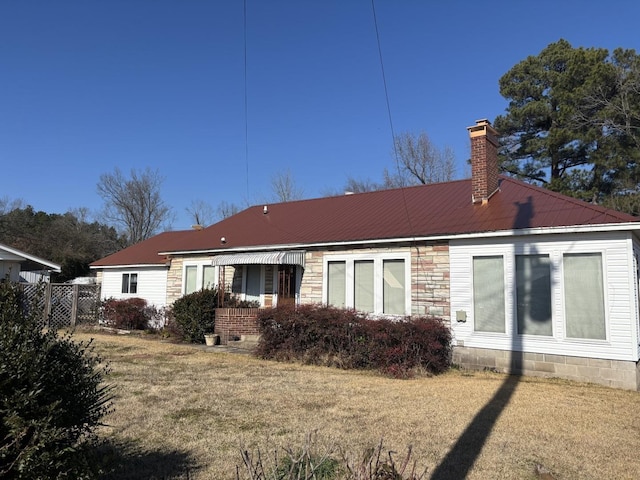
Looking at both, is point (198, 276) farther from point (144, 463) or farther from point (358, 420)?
point (144, 463)

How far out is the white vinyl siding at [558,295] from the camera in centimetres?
908

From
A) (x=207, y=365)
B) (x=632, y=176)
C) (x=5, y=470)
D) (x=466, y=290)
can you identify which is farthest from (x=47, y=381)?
(x=632, y=176)

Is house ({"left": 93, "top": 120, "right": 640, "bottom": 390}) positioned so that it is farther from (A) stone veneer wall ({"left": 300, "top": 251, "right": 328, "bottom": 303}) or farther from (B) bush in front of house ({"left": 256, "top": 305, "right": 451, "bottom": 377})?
(B) bush in front of house ({"left": 256, "top": 305, "right": 451, "bottom": 377})

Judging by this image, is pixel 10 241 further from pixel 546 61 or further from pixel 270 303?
pixel 546 61

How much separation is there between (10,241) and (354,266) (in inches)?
1478

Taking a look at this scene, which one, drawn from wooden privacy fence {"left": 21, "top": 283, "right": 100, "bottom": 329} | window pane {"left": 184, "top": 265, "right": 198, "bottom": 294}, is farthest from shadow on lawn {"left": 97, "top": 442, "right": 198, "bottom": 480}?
wooden privacy fence {"left": 21, "top": 283, "right": 100, "bottom": 329}

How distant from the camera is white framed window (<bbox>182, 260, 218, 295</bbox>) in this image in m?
17.6

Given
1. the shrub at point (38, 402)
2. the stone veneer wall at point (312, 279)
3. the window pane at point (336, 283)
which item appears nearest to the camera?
the shrub at point (38, 402)

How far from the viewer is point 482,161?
12.8 m

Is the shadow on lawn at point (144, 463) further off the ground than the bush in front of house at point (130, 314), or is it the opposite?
the bush in front of house at point (130, 314)

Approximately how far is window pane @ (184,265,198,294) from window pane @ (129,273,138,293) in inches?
160

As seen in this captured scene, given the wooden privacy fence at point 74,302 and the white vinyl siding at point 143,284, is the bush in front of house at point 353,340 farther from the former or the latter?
the wooden privacy fence at point 74,302

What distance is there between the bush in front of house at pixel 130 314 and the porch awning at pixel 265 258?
567 centimetres

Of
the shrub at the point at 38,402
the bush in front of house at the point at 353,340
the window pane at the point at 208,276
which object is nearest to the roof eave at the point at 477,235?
the window pane at the point at 208,276
